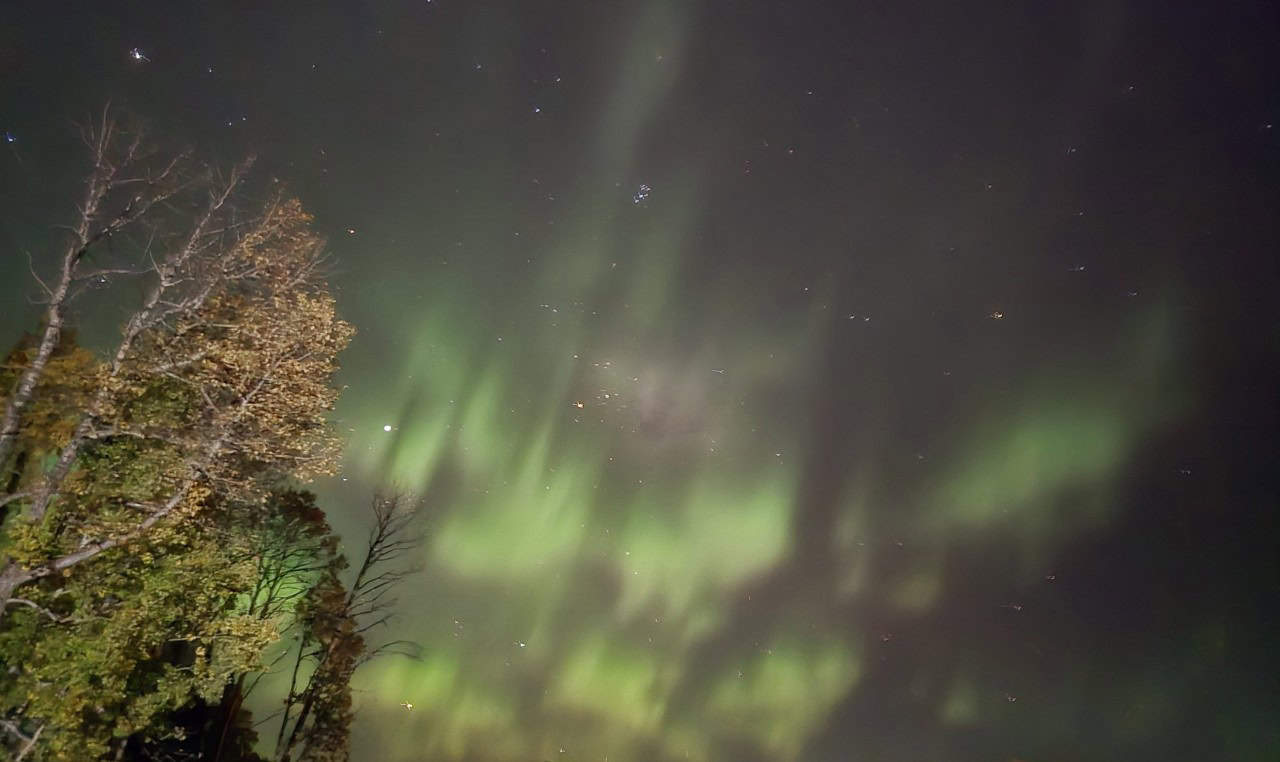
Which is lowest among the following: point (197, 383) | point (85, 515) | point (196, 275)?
point (85, 515)

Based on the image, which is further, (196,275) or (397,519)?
(397,519)

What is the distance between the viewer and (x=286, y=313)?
473 inches

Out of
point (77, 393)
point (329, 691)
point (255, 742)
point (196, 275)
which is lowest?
point (255, 742)

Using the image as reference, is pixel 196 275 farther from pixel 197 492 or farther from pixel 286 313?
pixel 197 492

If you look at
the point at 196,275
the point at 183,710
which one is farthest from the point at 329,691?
the point at 196,275

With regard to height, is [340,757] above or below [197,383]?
below

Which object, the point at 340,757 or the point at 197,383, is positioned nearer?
the point at 197,383

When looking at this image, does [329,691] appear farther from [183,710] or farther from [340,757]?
[183,710]

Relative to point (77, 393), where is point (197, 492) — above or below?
below

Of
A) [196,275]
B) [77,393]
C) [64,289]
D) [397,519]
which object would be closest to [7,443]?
[77,393]

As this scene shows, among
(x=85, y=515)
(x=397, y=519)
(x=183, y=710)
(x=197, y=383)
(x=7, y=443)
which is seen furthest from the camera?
(x=397, y=519)

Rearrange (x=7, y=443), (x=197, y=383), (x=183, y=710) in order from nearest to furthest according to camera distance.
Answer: (x=7, y=443) → (x=197, y=383) → (x=183, y=710)

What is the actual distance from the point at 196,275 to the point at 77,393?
2646 mm

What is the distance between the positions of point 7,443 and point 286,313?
4475 mm
